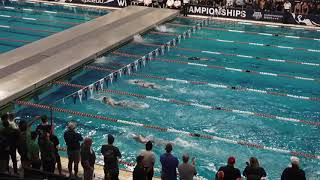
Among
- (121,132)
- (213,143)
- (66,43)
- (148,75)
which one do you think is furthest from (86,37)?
(213,143)

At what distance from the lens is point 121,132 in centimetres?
1147

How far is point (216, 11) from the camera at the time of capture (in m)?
22.3

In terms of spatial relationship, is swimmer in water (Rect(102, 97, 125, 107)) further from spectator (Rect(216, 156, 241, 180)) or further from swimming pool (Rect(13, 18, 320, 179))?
spectator (Rect(216, 156, 241, 180))

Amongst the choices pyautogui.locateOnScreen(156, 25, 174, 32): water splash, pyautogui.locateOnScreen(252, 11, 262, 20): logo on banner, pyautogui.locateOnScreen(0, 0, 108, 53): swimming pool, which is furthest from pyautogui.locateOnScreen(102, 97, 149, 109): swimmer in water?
pyautogui.locateOnScreen(252, 11, 262, 20): logo on banner

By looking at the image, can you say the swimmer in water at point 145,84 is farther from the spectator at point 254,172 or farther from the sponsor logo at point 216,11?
the sponsor logo at point 216,11

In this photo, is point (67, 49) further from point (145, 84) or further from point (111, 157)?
point (111, 157)

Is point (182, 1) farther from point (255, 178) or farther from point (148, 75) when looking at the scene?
point (255, 178)

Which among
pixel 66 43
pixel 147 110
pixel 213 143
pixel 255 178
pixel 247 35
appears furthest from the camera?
pixel 247 35

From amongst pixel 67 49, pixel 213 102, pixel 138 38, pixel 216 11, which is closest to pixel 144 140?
pixel 213 102

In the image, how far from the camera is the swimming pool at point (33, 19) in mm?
19391

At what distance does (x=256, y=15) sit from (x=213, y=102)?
986cm

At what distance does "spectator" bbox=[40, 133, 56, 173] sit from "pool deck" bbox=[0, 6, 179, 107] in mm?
4477

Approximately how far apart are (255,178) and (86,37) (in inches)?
493

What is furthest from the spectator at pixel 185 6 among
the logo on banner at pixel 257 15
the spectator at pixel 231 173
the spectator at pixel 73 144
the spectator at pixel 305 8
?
the spectator at pixel 231 173
